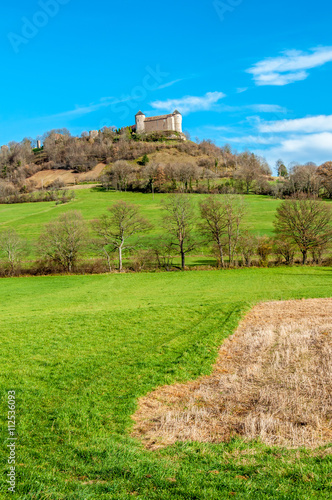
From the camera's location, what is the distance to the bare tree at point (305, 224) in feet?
156

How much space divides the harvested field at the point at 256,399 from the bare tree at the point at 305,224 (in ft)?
117

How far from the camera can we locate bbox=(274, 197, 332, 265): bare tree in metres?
47.5

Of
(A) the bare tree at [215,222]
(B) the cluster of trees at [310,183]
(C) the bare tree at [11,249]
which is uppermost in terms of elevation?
(B) the cluster of trees at [310,183]

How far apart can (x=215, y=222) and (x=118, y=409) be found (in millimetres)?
43012

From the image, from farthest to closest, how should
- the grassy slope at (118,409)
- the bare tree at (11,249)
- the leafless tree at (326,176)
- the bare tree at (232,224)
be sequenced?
the leafless tree at (326,176) < the bare tree at (232,224) < the bare tree at (11,249) < the grassy slope at (118,409)

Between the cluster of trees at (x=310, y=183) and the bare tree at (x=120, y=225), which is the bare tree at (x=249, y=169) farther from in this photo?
the bare tree at (x=120, y=225)

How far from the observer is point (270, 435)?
24.6ft

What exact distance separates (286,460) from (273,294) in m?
19.7

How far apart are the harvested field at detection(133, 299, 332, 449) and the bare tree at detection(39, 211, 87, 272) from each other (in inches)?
1482

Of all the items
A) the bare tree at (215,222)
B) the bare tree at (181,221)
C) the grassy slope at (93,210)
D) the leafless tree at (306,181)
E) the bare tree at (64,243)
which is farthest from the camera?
the leafless tree at (306,181)

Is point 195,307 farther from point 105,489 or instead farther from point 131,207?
point 131,207

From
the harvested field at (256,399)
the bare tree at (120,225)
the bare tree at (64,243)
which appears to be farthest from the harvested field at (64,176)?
the harvested field at (256,399)

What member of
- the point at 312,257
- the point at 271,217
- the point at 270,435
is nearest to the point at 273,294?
the point at 270,435

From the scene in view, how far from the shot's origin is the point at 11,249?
4938 cm
